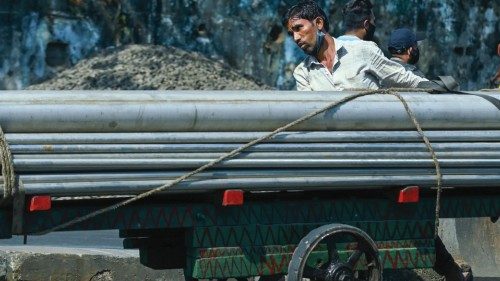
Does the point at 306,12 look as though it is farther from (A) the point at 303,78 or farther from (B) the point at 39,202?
(B) the point at 39,202

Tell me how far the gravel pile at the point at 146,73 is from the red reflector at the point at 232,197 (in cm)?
797

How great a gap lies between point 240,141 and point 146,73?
27.2 feet

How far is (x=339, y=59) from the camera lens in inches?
268

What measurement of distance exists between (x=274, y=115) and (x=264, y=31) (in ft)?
31.3

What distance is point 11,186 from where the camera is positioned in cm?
536

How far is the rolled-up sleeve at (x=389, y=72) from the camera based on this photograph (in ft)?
22.2

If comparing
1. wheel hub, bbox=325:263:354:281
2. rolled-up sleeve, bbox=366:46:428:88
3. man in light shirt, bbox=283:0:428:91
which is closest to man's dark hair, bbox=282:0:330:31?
man in light shirt, bbox=283:0:428:91

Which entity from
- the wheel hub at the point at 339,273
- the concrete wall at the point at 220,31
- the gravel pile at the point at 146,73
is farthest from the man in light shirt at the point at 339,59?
the concrete wall at the point at 220,31

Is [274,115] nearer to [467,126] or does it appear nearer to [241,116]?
[241,116]

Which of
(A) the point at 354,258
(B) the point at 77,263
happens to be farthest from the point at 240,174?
(B) the point at 77,263

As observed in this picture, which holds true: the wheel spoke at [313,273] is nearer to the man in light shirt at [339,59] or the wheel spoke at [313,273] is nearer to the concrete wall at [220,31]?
the man in light shirt at [339,59]

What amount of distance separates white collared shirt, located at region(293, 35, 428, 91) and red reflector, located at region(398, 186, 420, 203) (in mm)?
656

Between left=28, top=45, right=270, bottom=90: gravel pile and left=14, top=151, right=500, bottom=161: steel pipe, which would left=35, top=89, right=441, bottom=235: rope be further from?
left=28, top=45, right=270, bottom=90: gravel pile

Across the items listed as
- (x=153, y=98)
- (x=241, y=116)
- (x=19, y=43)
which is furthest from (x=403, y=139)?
(x=19, y=43)
